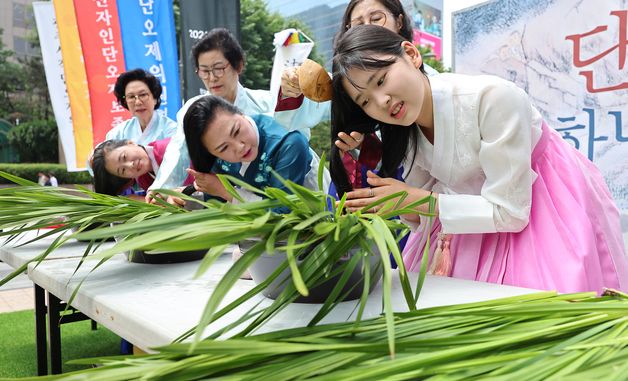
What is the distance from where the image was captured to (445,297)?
2.60ft

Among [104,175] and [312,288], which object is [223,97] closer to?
[104,175]

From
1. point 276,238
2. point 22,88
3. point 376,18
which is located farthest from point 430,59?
point 276,238

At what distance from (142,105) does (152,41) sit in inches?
91.1

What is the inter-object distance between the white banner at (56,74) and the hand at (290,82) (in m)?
3.93

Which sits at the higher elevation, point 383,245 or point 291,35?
point 291,35

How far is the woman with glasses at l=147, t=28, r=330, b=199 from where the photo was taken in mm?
2064

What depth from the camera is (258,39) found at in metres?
16.2

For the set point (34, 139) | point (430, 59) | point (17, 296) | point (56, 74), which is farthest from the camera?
point (430, 59)

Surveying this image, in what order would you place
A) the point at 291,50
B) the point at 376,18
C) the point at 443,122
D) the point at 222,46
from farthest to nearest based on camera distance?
the point at 291,50 → the point at 222,46 → the point at 376,18 → the point at 443,122

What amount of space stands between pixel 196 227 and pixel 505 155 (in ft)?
2.44

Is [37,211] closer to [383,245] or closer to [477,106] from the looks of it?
[383,245]

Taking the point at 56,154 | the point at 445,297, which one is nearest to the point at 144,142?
the point at 445,297

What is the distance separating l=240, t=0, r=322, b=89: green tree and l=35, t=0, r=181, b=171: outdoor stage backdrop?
10678 millimetres

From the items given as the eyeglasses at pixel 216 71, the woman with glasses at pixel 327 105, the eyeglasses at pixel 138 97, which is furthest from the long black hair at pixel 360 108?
the eyeglasses at pixel 138 97
